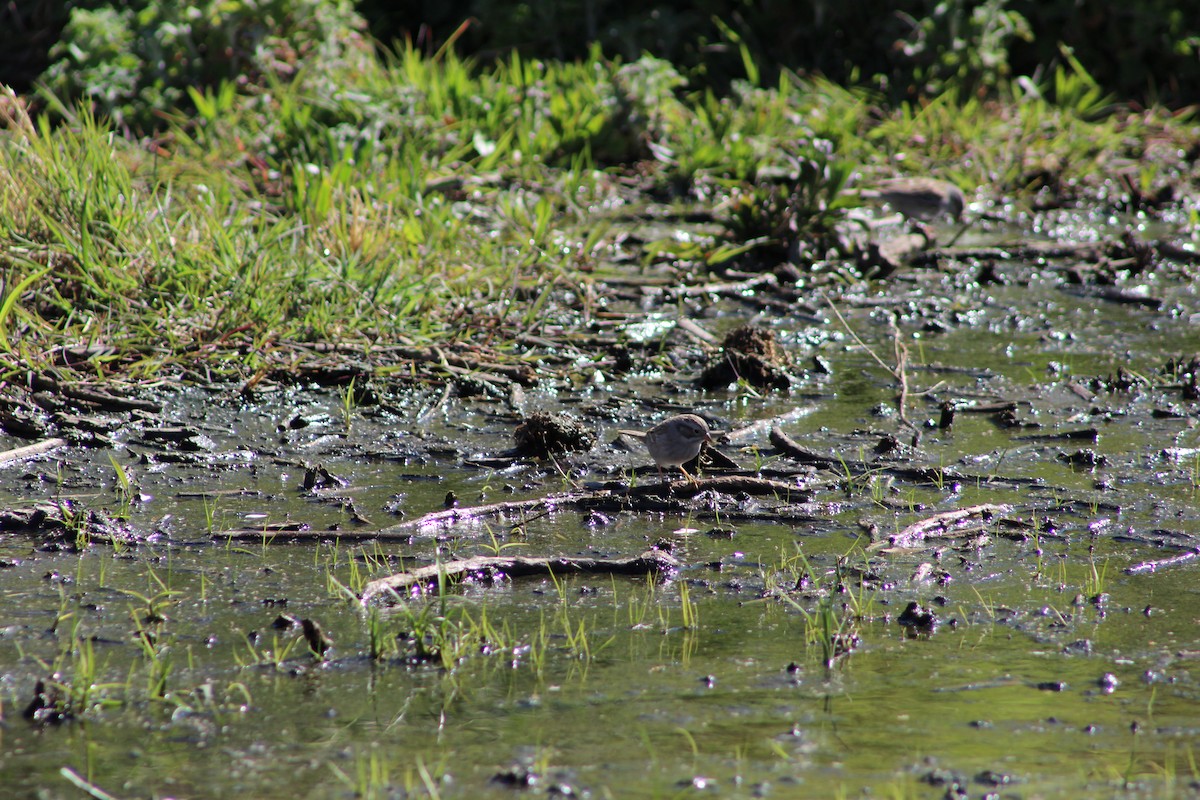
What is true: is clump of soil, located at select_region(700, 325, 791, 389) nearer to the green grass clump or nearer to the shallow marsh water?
the shallow marsh water

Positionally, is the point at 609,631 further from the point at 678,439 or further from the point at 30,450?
the point at 30,450

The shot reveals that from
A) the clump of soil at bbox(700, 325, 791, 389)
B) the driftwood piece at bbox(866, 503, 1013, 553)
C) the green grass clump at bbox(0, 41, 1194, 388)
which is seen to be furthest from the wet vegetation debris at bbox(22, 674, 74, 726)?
the clump of soil at bbox(700, 325, 791, 389)

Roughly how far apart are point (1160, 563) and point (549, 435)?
6.63ft

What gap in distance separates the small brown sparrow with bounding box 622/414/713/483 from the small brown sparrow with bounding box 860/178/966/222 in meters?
4.58

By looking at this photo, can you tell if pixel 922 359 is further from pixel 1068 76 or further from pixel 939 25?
pixel 1068 76

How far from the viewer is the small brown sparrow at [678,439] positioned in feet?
13.3

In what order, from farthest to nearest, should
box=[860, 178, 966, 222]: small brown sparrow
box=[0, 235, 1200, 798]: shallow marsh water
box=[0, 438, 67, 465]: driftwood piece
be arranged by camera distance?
box=[860, 178, 966, 222]: small brown sparrow → box=[0, 438, 67, 465]: driftwood piece → box=[0, 235, 1200, 798]: shallow marsh water

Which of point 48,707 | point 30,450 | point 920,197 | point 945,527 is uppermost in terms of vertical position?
point 920,197

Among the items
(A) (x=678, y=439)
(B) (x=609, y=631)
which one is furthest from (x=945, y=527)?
(B) (x=609, y=631)

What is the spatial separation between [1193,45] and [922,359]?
20.2 ft

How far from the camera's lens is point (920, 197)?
8.25 m

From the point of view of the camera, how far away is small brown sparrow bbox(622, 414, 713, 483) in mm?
4055

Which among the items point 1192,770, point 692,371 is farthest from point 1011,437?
point 1192,770

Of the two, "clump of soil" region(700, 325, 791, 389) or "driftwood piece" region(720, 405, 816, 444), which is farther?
"clump of soil" region(700, 325, 791, 389)
